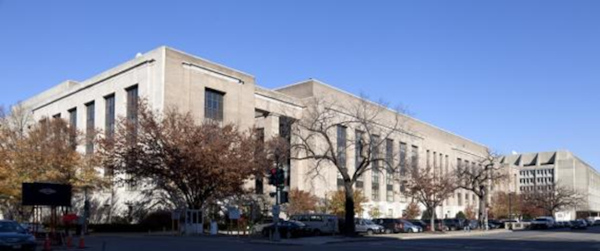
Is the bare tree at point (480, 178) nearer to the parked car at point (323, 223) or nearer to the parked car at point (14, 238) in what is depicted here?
the parked car at point (323, 223)

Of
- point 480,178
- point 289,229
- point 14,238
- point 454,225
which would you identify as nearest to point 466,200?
point 480,178

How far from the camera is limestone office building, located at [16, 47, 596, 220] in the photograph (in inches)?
2389

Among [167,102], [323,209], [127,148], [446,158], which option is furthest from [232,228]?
[446,158]

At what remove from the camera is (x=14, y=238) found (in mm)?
23422

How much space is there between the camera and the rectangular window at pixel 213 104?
2537 inches

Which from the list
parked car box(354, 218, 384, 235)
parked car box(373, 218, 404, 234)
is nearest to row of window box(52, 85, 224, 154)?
parked car box(354, 218, 384, 235)

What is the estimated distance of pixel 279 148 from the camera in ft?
159

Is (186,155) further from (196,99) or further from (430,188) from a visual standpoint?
(430,188)

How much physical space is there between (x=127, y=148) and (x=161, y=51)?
16.3 m

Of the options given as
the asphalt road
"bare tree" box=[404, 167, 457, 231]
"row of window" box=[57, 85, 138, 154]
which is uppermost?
"row of window" box=[57, 85, 138, 154]

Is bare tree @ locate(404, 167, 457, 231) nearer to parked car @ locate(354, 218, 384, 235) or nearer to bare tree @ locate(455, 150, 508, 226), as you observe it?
bare tree @ locate(455, 150, 508, 226)

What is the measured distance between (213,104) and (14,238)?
42.5m

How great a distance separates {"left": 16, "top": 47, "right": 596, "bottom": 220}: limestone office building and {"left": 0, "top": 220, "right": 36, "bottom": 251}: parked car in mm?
30800

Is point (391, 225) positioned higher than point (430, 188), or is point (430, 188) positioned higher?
point (430, 188)
